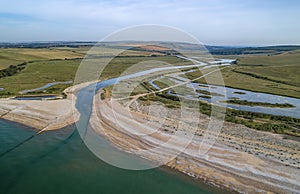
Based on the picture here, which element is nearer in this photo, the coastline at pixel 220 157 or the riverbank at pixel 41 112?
the coastline at pixel 220 157

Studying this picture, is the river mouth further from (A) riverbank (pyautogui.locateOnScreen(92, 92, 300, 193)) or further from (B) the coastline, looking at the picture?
(A) riverbank (pyautogui.locateOnScreen(92, 92, 300, 193))

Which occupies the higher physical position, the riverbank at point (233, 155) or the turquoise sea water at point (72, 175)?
the riverbank at point (233, 155)

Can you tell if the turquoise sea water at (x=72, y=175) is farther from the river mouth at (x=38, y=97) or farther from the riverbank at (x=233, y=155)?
the river mouth at (x=38, y=97)

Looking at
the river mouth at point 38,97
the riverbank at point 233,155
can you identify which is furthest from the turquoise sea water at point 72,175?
the river mouth at point 38,97

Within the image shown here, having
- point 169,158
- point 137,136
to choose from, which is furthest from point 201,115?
point 169,158

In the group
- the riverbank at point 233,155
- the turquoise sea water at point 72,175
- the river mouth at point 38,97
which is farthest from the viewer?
the river mouth at point 38,97

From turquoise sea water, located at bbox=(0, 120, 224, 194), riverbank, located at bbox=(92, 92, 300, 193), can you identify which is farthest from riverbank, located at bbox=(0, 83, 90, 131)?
A: turquoise sea water, located at bbox=(0, 120, 224, 194)

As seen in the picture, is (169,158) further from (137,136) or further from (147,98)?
(147,98)

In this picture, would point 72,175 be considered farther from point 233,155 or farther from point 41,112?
point 41,112
